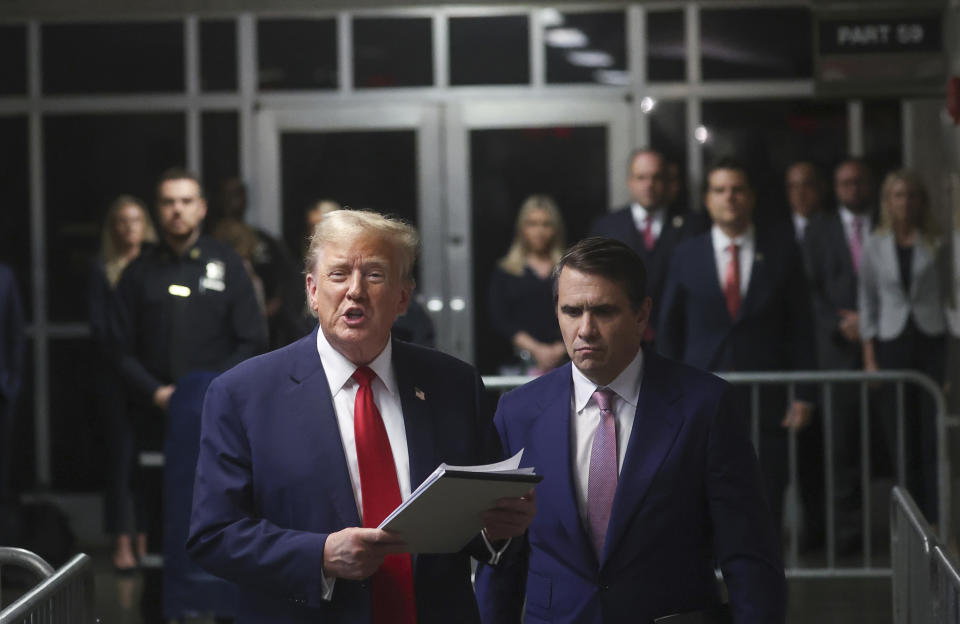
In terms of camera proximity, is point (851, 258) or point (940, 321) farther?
point (851, 258)

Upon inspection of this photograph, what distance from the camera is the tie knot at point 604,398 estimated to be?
3.51 m

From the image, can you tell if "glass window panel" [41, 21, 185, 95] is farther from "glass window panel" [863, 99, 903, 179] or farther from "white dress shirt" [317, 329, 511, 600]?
"white dress shirt" [317, 329, 511, 600]

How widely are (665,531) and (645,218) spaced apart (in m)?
4.77

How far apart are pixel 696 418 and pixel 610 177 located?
5988mm

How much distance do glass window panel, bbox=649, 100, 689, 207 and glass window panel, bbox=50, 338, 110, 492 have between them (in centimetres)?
388

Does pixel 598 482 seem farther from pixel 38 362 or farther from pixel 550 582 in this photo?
pixel 38 362

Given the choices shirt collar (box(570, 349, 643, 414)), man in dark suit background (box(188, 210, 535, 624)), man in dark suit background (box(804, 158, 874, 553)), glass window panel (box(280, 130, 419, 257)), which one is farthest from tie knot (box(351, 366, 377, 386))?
glass window panel (box(280, 130, 419, 257))

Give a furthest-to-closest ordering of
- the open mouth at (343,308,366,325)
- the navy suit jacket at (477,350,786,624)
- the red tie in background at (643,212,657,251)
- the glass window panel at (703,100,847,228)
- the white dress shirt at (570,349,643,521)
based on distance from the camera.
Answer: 1. the glass window panel at (703,100,847,228)
2. the red tie in background at (643,212,657,251)
3. the white dress shirt at (570,349,643,521)
4. the navy suit jacket at (477,350,786,624)
5. the open mouth at (343,308,366,325)

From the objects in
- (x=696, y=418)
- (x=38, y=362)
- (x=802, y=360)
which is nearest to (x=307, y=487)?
(x=696, y=418)

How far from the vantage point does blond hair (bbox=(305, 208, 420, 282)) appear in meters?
3.05

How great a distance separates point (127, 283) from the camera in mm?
7016

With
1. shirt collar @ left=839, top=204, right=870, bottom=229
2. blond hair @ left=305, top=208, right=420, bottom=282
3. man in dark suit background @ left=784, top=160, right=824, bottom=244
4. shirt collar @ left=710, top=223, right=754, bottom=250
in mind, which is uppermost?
man in dark suit background @ left=784, top=160, right=824, bottom=244

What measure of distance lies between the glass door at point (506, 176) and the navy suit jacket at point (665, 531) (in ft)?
19.0

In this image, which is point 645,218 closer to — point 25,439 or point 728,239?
point 728,239
